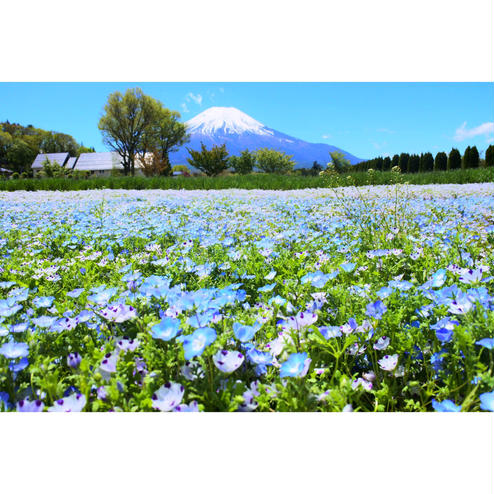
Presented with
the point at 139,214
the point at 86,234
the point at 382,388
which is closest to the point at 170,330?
the point at 382,388

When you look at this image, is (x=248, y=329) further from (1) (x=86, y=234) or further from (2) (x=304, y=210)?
(2) (x=304, y=210)

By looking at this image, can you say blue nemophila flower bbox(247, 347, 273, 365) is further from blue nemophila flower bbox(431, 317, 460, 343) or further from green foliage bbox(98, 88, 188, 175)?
green foliage bbox(98, 88, 188, 175)

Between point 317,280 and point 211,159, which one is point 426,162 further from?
point 211,159

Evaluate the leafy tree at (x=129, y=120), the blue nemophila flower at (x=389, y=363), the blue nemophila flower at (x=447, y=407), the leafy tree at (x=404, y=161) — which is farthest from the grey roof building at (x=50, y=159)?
the blue nemophila flower at (x=447, y=407)

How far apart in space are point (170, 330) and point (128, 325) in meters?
0.42

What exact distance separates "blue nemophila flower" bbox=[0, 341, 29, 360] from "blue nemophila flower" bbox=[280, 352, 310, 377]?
2.84 feet

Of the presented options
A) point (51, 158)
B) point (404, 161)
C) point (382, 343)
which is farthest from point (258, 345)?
point (51, 158)

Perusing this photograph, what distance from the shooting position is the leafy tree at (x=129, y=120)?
4944cm

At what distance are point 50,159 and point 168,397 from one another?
78.7 m

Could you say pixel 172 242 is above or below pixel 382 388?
above

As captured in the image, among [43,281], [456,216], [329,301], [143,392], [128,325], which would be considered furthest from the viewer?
[456,216]

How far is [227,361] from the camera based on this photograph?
1123 millimetres

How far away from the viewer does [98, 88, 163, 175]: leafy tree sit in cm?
4944

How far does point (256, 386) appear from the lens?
46.4 inches
